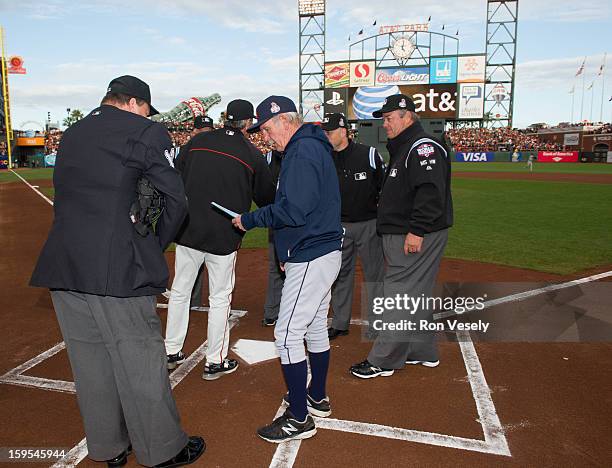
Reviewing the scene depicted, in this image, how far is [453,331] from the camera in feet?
16.3

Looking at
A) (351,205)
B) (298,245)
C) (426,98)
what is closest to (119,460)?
(298,245)

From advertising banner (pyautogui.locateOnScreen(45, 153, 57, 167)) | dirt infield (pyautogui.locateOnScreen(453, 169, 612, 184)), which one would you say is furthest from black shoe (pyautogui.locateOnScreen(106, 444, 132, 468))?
advertising banner (pyautogui.locateOnScreen(45, 153, 57, 167))

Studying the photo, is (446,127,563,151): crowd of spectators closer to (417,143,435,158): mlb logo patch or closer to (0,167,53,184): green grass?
(0,167,53,184): green grass

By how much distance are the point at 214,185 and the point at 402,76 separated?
183 feet

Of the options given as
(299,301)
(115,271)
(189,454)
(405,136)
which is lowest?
(189,454)

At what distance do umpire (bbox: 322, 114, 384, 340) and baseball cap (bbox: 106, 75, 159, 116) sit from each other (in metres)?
2.53

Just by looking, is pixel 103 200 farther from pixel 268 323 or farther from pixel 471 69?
pixel 471 69

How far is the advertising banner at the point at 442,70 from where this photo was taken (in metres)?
53.8

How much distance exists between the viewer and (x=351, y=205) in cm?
495

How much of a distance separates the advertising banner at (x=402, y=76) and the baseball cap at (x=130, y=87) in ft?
183

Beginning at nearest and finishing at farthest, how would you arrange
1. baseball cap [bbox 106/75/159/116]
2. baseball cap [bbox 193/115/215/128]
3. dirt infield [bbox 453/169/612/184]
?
baseball cap [bbox 106/75/159/116], baseball cap [bbox 193/115/215/128], dirt infield [bbox 453/169/612/184]

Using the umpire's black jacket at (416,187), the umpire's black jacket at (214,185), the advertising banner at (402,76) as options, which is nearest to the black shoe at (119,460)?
the umpire's black jacket at (214,185)

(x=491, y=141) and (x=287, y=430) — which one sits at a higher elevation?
(x=491, y=141)

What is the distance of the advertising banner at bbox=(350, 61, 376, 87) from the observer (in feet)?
185
